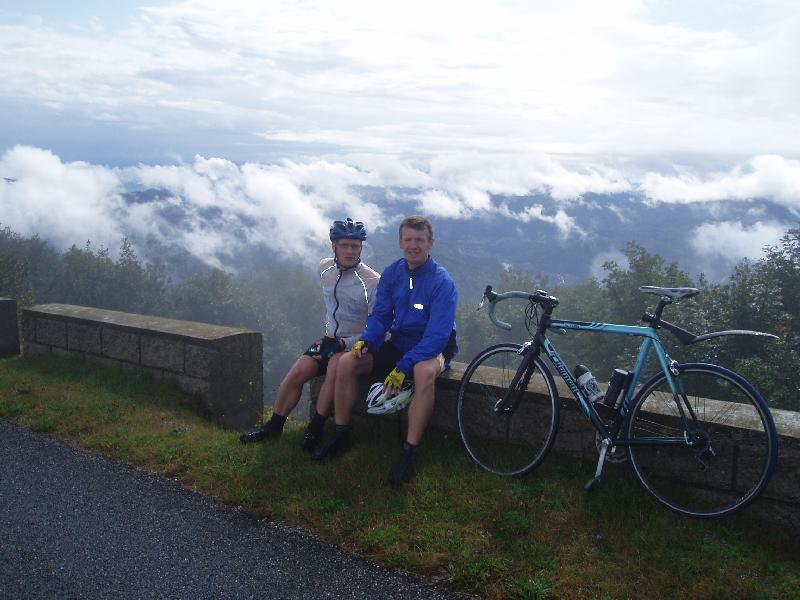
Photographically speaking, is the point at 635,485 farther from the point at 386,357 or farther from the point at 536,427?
the point at 386,357

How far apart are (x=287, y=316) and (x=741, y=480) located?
105172mm

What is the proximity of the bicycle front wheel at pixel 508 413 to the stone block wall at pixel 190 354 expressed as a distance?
2.45 meters

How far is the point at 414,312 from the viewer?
4.81 meters

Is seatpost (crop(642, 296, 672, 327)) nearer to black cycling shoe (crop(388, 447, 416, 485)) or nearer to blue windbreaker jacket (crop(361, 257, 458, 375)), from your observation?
blue windbreaker jacket (crop(361, 257, 458, 375))

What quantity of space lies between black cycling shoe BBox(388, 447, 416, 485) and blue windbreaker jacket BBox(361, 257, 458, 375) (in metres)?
0.53

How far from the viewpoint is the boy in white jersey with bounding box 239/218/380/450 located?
16.8ft

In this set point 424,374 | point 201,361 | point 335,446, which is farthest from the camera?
point 201,361

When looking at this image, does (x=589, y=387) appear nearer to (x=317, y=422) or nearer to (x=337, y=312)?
(x=317, y=422)

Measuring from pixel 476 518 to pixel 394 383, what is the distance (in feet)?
3.48

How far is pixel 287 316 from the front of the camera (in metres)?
107

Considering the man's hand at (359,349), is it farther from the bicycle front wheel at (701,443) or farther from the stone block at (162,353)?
the stone block at (162,353)

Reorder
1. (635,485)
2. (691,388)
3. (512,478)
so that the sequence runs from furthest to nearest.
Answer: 1. (512,478)
2. (635,485)
3. (691,388)

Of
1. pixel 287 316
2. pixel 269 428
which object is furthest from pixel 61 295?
pixel 269 428

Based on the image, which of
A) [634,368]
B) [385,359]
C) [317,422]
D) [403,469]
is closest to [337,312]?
[385,359]
